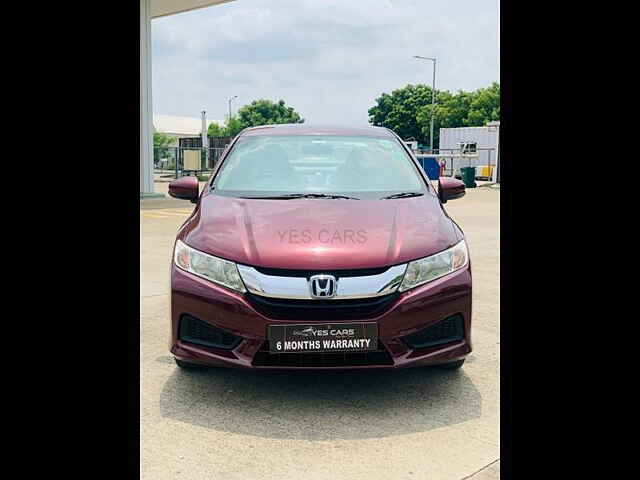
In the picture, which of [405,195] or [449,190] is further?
[449,190]

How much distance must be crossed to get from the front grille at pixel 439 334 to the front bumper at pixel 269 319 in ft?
0.07

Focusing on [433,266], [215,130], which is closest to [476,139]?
[433,266]

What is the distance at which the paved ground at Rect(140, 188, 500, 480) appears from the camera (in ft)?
10.1

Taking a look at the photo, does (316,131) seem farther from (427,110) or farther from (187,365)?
(427,110)

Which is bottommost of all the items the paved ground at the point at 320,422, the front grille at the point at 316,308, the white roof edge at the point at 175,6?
the paved ground at the point at 320,422

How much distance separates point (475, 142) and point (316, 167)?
108ft

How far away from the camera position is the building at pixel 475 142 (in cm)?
3341

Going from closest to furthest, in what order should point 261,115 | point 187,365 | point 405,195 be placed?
point 187,365
point 405,195
point 261,115

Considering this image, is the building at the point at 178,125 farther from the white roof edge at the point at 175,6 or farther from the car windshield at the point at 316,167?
the car windshield at the point at 316,167

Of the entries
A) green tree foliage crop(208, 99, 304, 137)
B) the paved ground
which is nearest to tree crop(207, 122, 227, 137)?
green tree foliage crop(208, 99, 304, 137)

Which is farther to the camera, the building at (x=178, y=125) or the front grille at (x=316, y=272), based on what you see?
the building at (x=178, y=125)

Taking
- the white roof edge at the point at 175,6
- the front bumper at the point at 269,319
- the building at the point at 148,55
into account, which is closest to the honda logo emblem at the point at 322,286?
the front bumper at the point at 269,319

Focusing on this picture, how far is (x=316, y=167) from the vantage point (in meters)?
5.01
